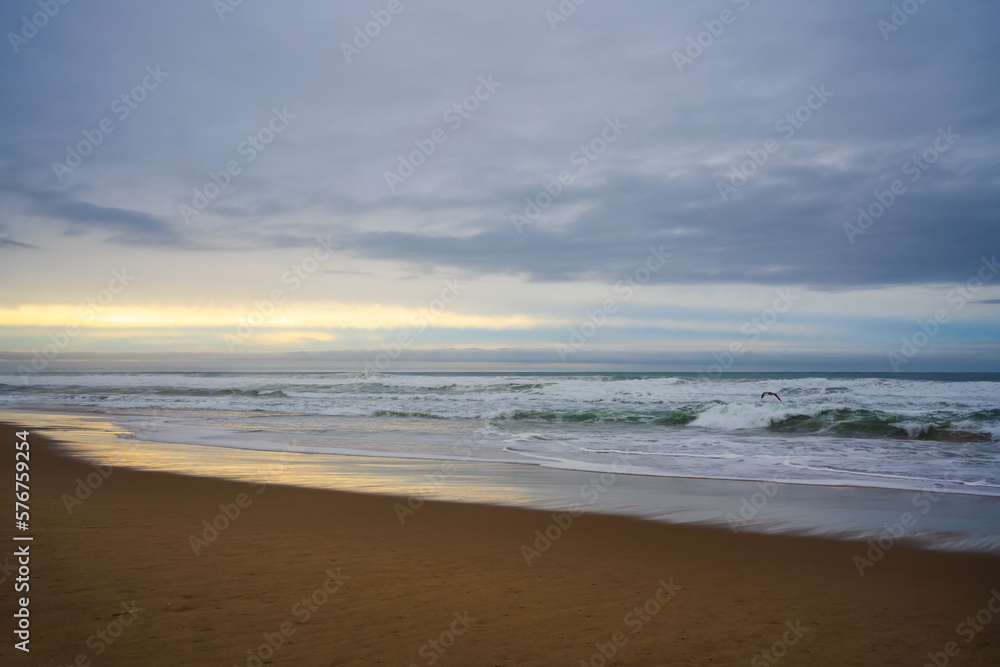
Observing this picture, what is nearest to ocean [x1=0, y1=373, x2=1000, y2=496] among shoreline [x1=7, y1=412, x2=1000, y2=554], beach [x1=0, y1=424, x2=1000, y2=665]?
shoreline [x1=7, y1=412, x2=1000, y2=554]

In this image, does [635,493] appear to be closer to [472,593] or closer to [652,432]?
[472,593]

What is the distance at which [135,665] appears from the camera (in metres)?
3.16

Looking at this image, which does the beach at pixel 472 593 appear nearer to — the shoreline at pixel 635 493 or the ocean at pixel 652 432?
the shoreline at pixel 635 493

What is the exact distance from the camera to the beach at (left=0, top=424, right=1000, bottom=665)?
138 inches

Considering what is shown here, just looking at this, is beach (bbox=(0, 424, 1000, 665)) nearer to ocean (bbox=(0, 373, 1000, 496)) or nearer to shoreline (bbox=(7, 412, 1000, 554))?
shoreline (bbox=(7, 412, 1000, 554))

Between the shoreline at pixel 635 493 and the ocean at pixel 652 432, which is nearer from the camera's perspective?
the shoreline at pixel 635 493

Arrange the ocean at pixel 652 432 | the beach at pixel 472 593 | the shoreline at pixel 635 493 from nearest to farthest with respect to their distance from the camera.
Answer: the beach at pixel 472 593 < the shoreline at pixel 635 493 < the ocean at pixel 652 432

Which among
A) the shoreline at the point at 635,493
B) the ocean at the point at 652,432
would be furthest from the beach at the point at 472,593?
the ocean at the point at 652,432

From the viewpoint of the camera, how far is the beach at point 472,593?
3.50 meters

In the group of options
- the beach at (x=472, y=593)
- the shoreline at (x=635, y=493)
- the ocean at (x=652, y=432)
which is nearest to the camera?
the beach at (x=472, y=593)

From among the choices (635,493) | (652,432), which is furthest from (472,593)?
(652,432)

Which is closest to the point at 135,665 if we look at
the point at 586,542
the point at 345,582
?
the point at 345,582

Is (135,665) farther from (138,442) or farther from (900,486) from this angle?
(138,442)

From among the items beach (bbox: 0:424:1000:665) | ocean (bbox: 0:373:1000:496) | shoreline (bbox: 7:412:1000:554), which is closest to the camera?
beach (bbox: 0:424:1000:665)
